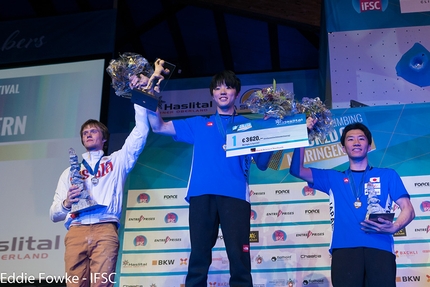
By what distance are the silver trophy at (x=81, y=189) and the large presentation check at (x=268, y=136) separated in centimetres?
89

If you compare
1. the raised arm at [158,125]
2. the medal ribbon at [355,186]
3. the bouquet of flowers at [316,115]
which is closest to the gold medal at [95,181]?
the raised arm at [158,125]

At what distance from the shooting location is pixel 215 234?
2686 mm

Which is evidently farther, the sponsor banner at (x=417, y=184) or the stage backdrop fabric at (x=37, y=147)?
the stage backdrop fabric at (x=37, y=147)

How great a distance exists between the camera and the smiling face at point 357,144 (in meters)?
2.97

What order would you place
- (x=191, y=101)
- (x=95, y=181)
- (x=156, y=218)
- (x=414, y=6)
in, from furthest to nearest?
(x=191, y=101), (x=414, y=6), (x=156, y=218), (x=95, y=181)

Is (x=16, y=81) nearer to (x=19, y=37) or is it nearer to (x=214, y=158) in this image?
(x=19, y=37)

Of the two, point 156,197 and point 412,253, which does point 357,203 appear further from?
point 156,197

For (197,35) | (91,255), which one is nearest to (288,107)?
(91,255)

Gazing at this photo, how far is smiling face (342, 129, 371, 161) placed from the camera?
2971 millimetres

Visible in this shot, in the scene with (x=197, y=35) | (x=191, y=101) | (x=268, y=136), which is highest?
(x=197, y=35)

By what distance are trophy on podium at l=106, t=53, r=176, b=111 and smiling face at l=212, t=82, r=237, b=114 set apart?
1.01ft

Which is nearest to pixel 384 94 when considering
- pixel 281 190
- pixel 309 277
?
pixel 281 190

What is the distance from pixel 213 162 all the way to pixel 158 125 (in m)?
0.38

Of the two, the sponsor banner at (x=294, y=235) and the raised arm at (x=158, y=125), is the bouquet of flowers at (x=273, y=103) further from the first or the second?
the sponsor banner at (x=294, y=235)
